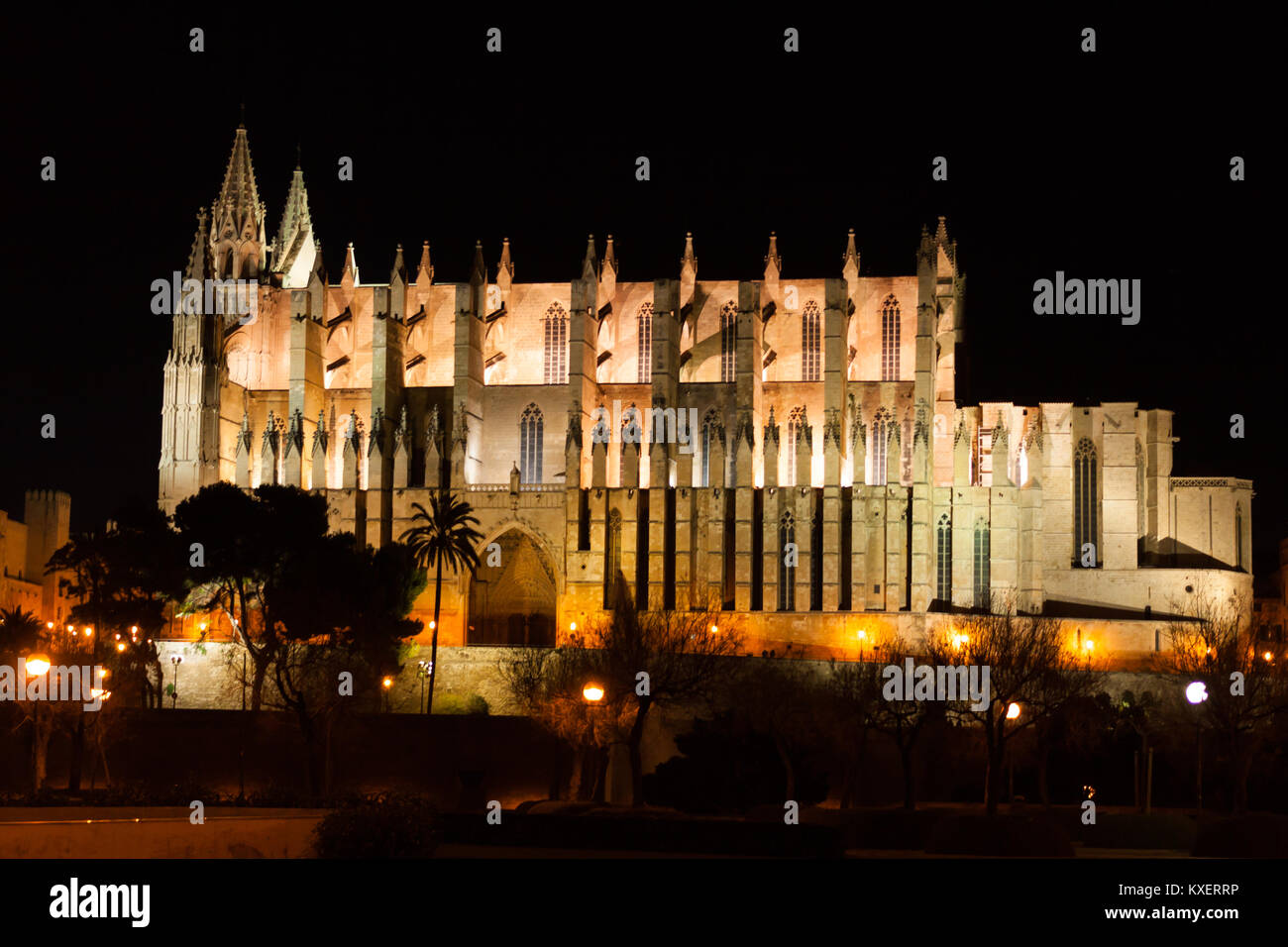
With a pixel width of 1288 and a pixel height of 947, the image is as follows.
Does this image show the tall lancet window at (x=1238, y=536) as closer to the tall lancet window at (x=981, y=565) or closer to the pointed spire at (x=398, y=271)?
the tall lancet window at (x=981, y=565)

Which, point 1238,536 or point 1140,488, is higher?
point 1140,488

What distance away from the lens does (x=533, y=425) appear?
6362 cm

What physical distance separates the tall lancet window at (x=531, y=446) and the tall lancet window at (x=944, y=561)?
1520cm

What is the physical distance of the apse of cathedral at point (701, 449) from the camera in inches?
2276

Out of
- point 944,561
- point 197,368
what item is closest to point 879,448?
point 944,561

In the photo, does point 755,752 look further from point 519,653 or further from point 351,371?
point 351,371

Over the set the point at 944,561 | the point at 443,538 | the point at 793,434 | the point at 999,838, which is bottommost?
the point at 999,838

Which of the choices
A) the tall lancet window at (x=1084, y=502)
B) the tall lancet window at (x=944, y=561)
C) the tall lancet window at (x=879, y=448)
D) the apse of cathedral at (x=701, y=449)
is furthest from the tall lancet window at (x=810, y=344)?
the tall lancet window at (x=1084, y=502)

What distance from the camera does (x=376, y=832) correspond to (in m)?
20.7

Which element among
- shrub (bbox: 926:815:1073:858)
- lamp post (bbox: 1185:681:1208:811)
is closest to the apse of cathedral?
lamp post (bbox: 1185:681:1208:811)

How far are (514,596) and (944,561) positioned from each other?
15.4m

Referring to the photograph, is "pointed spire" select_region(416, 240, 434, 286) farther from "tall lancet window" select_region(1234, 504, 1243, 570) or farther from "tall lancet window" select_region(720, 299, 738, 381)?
"tall lancet window" select_region(1234, 504, 1243, 570)

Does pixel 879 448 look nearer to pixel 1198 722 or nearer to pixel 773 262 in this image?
pixel 773 262

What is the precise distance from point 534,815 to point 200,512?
90.5 ft
